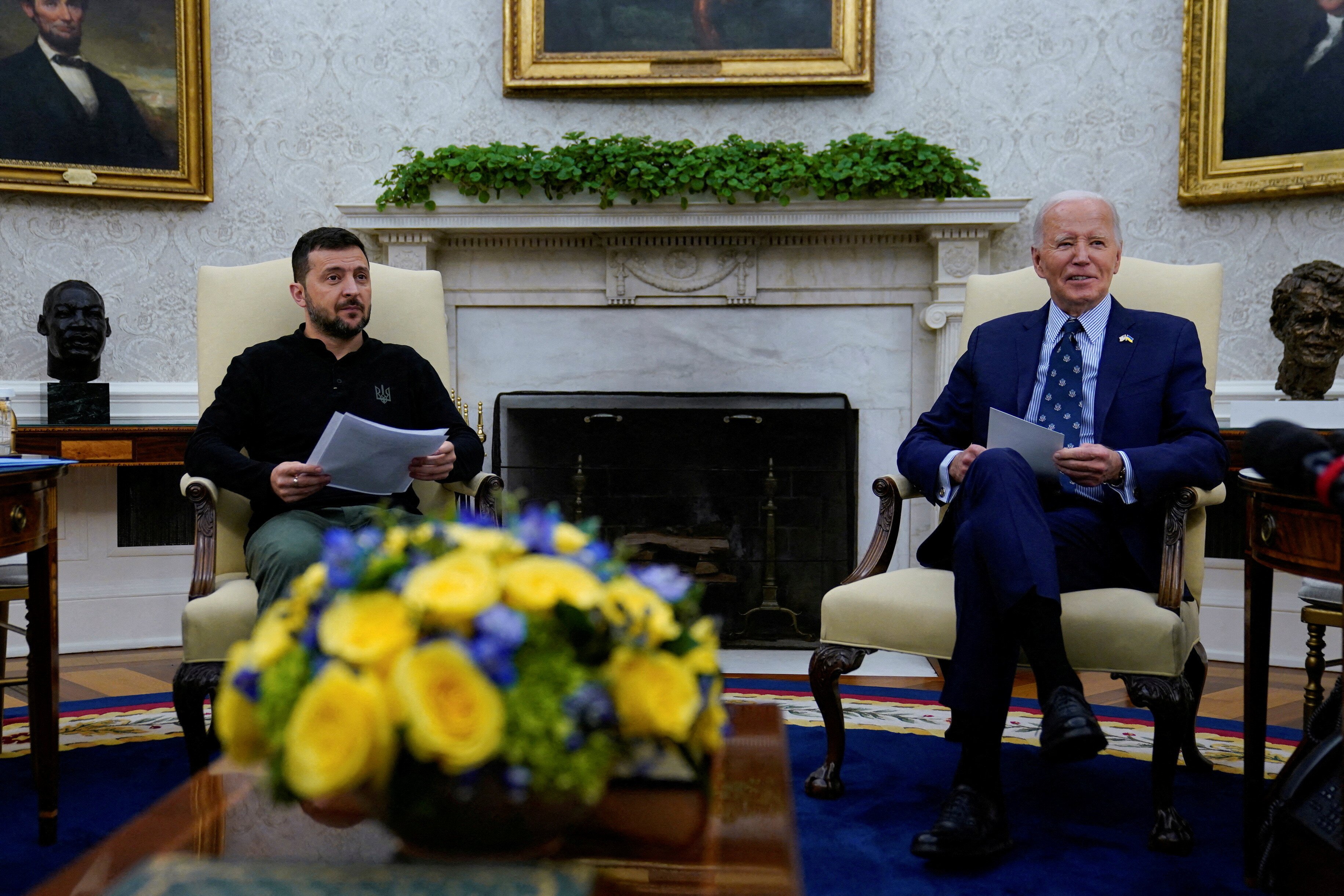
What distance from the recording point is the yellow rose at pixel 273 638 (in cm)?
80

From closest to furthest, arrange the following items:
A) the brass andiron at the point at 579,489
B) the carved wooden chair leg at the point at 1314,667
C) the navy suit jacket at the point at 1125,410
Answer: the navy suit jacket at the point at 1125,410 < the carved wooden chair leg at the point at 1314,667 < the brass andiron at the point at 579,489

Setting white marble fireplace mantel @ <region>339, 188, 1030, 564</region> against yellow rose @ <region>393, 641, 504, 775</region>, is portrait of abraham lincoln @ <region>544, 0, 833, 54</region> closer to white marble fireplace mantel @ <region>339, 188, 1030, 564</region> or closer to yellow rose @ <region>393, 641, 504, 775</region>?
white marble fireplace mantel @ <region>339, 188, 1030, 564</region>

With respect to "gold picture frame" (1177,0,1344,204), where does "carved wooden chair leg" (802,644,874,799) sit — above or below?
below

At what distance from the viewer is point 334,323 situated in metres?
2.39

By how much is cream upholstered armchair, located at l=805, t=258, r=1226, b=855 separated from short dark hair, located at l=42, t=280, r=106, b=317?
279 cm

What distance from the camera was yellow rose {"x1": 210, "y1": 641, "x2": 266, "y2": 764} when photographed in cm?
80

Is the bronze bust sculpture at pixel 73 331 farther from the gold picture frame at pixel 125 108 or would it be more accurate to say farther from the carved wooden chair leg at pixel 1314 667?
the carved wooden chair leg at pixel 1314 667

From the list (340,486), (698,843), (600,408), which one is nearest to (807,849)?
(698,843)

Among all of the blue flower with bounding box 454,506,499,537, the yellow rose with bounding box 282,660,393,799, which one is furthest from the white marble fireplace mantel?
the yellow rose with bounding box 282,660,393,799

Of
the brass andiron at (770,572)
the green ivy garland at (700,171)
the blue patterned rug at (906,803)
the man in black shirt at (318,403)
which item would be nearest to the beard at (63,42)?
the green ivy garland at (700,171)

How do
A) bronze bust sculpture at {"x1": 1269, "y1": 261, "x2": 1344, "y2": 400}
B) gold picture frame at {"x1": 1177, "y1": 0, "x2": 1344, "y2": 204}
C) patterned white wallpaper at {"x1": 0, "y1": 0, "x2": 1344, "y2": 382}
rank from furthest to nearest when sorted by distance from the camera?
patterned white wallpaper at {"x1": 0, "y1": 0, "x2": 1344, "y2": 382} → gold picture frame at {"x1": 1177, "y1": 0, "x2": 1344, "y2": 204} → bronze bust sculpture at {"x1": 1269, "y1": 261, "x2": 1344, "y2": 400}

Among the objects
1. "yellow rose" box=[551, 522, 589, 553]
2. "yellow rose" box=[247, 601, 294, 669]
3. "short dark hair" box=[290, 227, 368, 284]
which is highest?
"short dark hair" box=[290, 227, 368, 284]

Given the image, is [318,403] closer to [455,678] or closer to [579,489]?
[579,489]

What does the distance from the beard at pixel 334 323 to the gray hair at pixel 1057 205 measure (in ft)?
5.32
